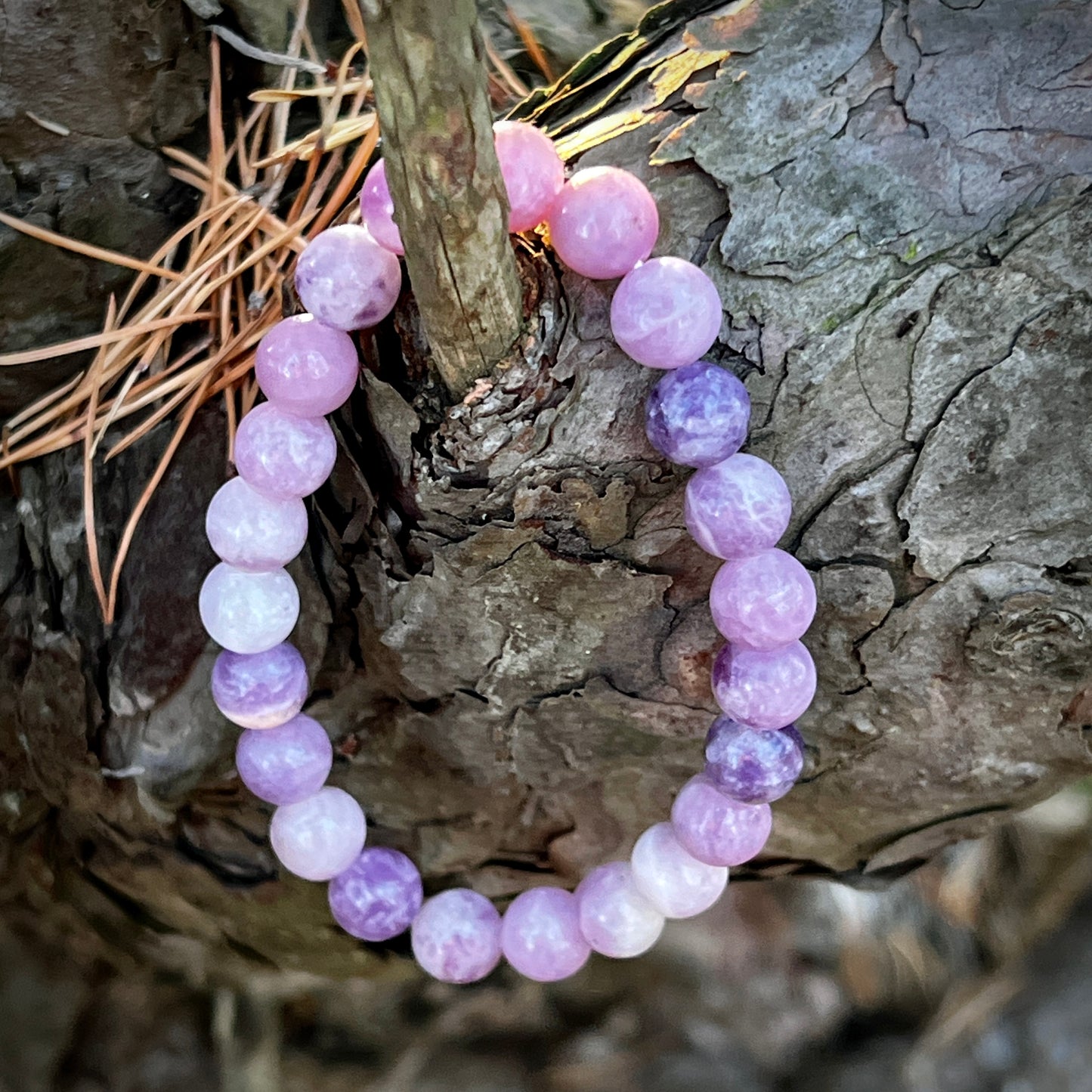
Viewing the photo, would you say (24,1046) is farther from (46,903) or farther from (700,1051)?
(700,1051)

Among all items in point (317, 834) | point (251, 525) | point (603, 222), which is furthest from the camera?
point (317, 834)

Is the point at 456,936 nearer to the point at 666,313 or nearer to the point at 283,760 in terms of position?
the point at 283,760

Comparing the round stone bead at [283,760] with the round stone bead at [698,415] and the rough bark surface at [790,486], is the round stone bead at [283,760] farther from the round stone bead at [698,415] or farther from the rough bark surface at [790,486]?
the round stone bead at [698,415]

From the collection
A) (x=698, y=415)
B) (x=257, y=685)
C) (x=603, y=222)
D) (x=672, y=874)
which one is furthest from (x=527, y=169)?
(x=672, y=874)

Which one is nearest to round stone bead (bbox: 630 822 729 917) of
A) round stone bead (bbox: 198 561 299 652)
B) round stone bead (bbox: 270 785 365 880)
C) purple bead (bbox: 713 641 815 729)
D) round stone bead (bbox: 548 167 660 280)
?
purple bead (bbox: 713 641 815 729)

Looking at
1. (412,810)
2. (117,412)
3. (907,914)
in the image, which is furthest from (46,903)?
(907,914)

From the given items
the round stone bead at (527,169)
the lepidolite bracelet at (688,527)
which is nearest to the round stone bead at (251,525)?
the lepidolite bracelet at (688,527)

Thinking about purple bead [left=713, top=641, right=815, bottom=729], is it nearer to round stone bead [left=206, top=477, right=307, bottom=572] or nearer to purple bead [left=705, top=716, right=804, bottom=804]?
purple bead [left=705, top=716, right=804, bottom=804]
